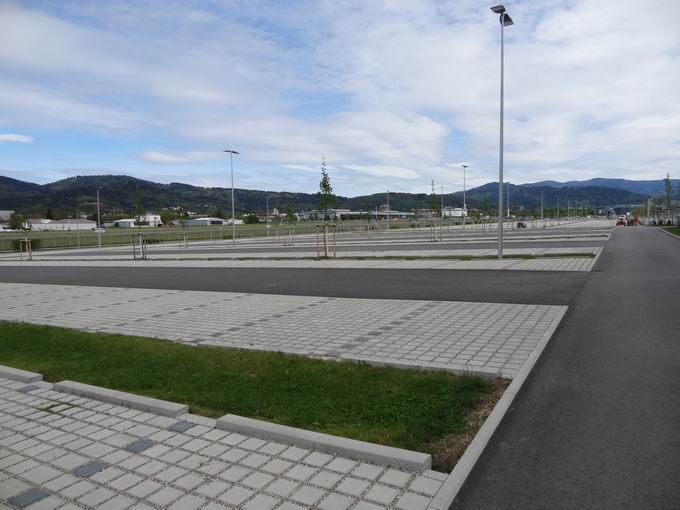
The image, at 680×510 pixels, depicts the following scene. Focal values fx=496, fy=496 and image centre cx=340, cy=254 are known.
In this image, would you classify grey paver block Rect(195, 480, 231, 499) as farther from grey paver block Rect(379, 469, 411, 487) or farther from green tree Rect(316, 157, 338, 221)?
green tree Rect(316, 157, 338, 221)

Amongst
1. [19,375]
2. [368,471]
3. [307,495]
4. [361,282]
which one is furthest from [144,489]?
[361,282]

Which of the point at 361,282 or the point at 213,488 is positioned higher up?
the point at 361,282

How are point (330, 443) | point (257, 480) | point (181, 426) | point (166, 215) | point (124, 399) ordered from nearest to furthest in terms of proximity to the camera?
point (257, 480)
point (330, 443)
point (181, 426)
point (124, 399)
point (166, 215)

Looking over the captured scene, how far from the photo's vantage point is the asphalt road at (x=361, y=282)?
36.9 feet

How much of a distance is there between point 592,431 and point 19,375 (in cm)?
621

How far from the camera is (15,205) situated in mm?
182625

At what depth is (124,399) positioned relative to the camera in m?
4.95

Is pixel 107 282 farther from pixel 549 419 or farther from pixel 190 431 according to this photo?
pixel 549 419

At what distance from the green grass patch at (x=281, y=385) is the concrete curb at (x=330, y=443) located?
158 millimetres

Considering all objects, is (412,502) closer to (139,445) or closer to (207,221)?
(139,445)

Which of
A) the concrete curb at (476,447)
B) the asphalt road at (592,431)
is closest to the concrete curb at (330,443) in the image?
the concrete curb at (476,447)

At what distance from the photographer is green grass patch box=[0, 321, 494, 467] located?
421 cm

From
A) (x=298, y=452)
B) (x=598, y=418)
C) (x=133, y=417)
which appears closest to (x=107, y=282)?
(x=133, y=417)

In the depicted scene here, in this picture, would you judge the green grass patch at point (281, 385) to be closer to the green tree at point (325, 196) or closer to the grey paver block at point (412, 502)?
the grey paver block at point (412, 502)
